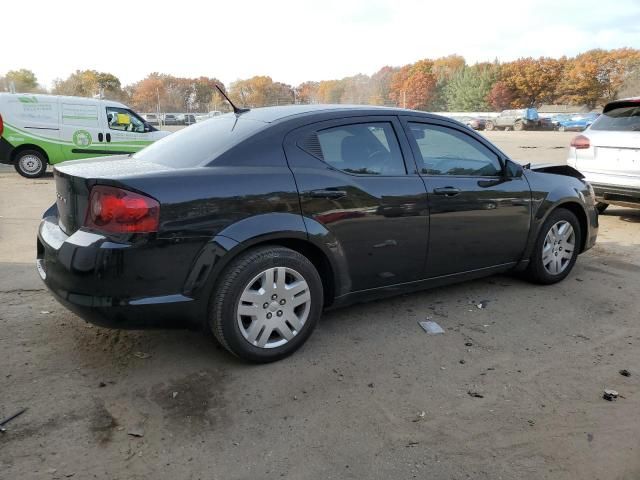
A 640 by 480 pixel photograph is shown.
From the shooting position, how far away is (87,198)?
2.94 metres

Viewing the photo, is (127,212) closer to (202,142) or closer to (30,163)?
(202,142)

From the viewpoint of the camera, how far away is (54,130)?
12.9 metres

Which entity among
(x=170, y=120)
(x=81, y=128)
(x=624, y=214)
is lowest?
(x=624, y=214)

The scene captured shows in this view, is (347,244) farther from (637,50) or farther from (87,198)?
(637,50)

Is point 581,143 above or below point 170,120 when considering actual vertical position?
below

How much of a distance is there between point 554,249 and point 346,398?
9.35ft

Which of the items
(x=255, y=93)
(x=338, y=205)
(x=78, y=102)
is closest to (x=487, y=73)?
(x=255, y=93)

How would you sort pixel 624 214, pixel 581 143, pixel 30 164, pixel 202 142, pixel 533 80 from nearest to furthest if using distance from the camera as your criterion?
1. pixel 202 142
2. pixel 581 143
3. pixel 624 214
4. pixel 30 164
5. pixel 533 80

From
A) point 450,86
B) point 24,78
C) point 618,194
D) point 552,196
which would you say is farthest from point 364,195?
point 24,78

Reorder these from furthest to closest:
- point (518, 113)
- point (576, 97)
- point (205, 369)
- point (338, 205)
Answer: point (576, 97) < point (518, 113) < point (338, 205) < point (205, 369)

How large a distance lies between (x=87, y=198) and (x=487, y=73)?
94535 millimetres

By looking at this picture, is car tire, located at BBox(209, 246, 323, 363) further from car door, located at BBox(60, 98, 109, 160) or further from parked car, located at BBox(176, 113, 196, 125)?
parked car, located at BBox(176, 113, 196, 125)

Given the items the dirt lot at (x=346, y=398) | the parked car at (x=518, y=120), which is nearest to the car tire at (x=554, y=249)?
the dirt lot at (x=346, y=398)

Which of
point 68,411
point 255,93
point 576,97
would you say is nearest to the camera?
point 68,411
